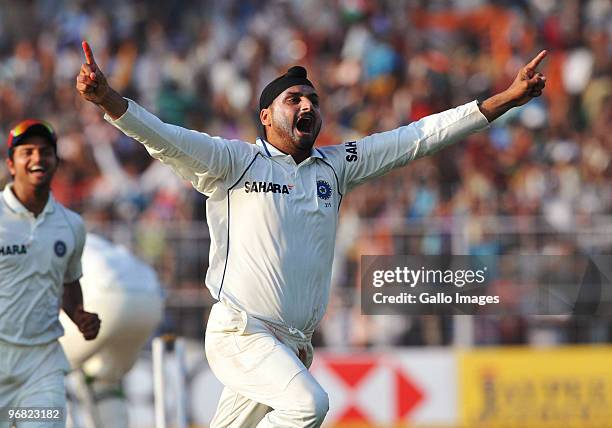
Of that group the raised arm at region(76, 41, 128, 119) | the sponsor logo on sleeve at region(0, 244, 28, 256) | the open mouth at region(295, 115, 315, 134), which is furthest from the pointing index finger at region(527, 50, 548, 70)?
the sponsor logo on sleeve at region(0, 244, 28, 256)

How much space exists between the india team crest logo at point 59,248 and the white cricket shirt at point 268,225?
173 cm

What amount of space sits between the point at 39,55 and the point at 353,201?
783 centimetres

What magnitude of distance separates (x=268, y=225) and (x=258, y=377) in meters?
0.85

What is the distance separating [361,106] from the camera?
61.3 ft

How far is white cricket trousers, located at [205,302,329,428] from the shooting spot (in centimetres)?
Answer: 701

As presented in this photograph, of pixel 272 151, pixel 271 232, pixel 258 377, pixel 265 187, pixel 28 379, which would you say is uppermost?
pixel 272 151

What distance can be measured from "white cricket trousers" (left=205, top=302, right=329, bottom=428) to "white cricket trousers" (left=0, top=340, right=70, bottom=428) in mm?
1409

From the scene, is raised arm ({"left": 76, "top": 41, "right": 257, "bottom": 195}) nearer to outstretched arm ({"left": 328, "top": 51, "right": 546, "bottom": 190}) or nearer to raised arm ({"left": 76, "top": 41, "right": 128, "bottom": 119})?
raised arm ({"left": 76, "top": 41, "right": 128, "bottom": 119})

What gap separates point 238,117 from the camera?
19203 millimetres

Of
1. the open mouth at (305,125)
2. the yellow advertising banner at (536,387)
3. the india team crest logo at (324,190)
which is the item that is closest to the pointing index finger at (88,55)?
the open mouth at (305,125)

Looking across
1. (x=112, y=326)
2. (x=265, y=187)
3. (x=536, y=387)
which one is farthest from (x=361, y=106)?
(x=265, y=187)

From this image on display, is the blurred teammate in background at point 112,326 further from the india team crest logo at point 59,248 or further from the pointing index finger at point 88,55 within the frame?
the pointing index finger at point 88,55

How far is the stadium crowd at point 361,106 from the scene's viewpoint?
50.2ft

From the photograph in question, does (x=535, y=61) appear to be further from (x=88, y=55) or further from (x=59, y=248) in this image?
(x=59, y=248)
